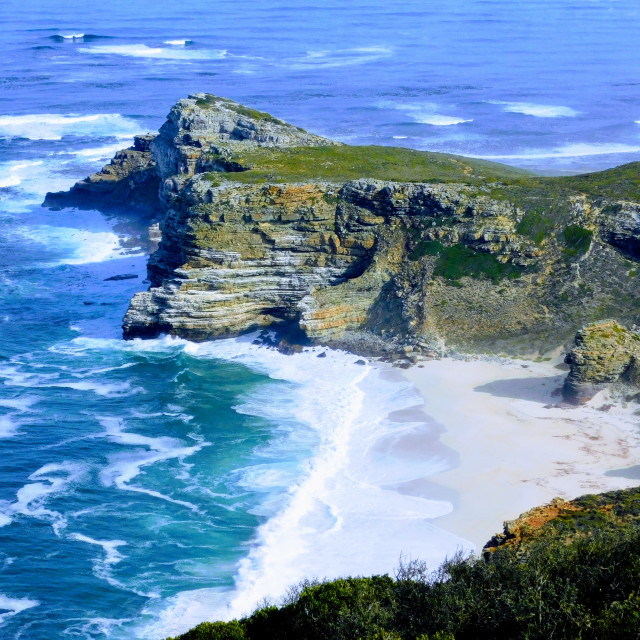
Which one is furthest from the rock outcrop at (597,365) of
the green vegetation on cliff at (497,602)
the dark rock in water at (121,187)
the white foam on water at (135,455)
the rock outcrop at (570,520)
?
the dark rock in water at (121,187)

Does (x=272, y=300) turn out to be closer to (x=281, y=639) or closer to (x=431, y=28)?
(x=281, y=639)

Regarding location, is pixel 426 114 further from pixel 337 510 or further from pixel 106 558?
pixel 106 558

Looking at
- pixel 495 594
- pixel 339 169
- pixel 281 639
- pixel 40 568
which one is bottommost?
pixel 40 568

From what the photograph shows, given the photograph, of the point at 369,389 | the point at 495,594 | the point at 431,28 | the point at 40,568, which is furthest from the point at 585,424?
the point at 431,28

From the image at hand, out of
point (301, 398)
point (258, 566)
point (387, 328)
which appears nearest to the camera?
point (258, 566)

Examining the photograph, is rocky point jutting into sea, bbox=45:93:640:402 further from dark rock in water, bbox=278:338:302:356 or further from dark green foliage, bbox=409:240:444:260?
dark rock in water, bbox=278:338:302:356

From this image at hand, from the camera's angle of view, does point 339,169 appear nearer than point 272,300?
No

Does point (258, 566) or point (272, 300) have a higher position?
point (272, 300)

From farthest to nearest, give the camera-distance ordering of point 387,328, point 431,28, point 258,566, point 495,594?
point 431,28 < point 387,328 < point 258,566 < point 495,594
